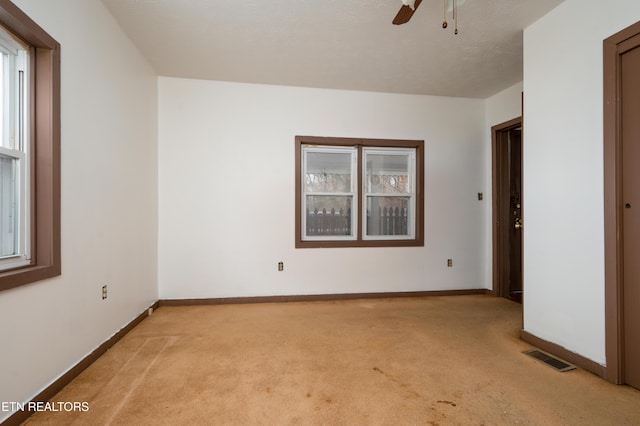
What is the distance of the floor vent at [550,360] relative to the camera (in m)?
2.25

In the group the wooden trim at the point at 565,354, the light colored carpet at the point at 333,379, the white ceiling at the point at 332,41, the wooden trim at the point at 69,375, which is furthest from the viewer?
the white ceiling at the point at 332,41

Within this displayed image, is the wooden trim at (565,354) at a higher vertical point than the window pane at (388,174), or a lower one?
lower

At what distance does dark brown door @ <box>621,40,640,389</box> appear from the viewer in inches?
77.4

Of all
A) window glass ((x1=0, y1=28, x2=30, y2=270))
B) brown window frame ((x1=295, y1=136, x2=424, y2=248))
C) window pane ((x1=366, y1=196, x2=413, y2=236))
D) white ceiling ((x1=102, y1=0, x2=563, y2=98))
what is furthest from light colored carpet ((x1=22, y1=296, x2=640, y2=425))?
white ceiling ((x1=102, y1=0, x2=563, y2=98))

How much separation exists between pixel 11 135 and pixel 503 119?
4.85m

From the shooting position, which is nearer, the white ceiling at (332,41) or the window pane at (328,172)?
the white ceiling at (332,41)

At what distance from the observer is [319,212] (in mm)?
4227

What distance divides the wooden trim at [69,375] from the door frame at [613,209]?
351cm

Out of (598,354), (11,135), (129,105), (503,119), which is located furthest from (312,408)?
(503,119)

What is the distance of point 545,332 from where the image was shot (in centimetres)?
257

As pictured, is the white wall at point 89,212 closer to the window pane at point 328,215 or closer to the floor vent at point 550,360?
the window pane at point 328,215

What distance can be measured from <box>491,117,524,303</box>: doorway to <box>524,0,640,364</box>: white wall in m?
1.60

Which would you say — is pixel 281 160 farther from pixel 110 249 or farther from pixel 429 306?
pixel 429 306

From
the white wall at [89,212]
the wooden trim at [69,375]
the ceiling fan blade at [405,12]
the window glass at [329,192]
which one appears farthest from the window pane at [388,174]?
the wooden trim at [69,375]
